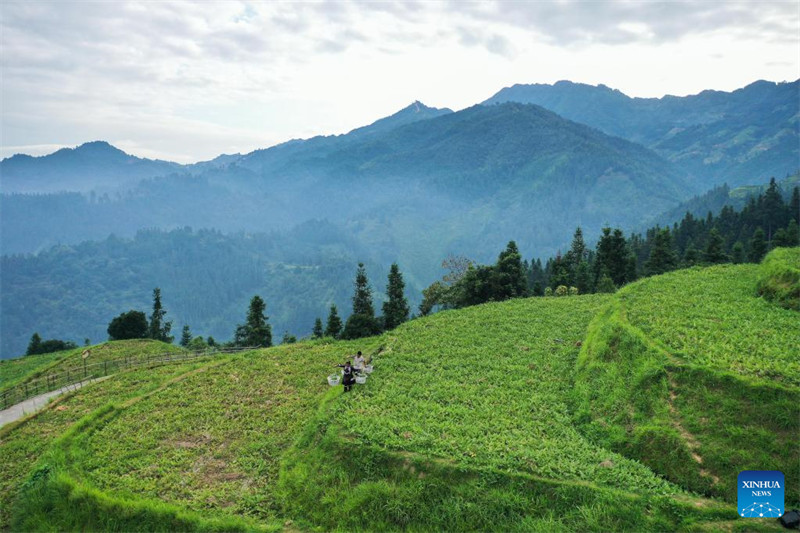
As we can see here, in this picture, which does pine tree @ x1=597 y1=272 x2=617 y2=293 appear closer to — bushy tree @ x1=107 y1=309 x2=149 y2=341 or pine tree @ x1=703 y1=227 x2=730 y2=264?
pine tree @ x1=703 y1=227 x2=730 y2=264

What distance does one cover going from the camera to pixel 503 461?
17797mm

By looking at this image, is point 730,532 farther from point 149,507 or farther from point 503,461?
point 149,507

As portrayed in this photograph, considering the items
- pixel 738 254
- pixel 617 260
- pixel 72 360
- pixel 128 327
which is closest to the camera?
pixel 72 360

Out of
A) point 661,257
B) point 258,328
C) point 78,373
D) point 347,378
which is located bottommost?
point 258,328

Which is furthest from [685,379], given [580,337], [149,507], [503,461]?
[149,507]

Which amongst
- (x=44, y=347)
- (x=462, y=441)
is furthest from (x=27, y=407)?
(x=44, y=347)

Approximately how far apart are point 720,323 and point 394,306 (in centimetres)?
4666

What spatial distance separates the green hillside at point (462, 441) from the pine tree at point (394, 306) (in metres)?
36.1

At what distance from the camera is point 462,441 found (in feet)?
63.9

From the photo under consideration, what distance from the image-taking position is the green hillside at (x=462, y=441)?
16.6 metres

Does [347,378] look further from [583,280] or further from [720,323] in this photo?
[583,280]

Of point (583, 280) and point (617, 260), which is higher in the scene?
point (617, 260)

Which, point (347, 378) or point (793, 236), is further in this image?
point (793, 236)

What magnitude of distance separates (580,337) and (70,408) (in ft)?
115
